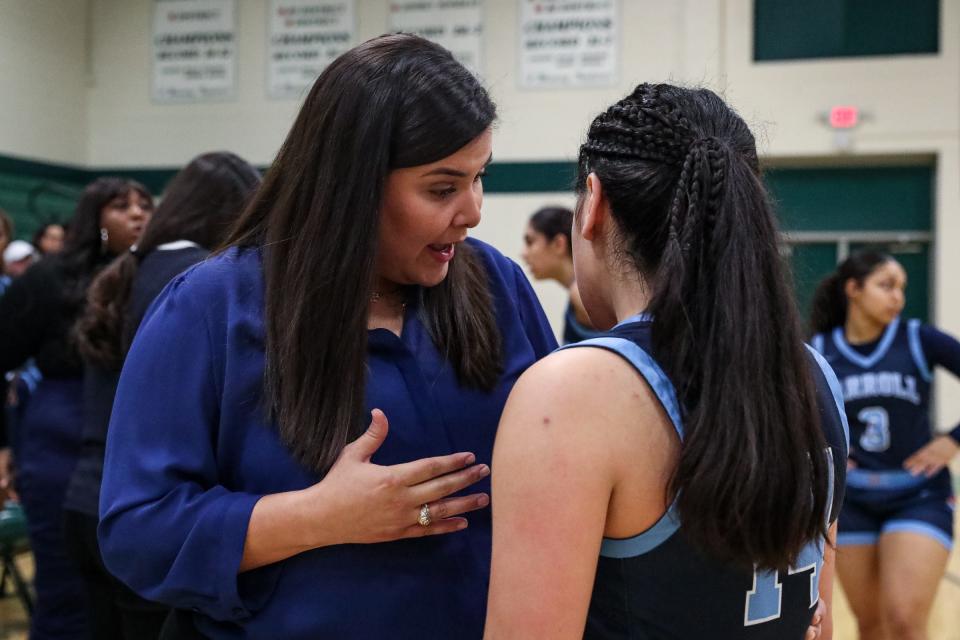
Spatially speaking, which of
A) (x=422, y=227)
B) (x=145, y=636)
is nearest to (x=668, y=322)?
(x=422, y=227)

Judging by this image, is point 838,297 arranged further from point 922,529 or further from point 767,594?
point 767,594

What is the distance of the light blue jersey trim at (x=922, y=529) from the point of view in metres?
3.44

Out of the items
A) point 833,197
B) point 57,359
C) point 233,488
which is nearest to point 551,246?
point 57,359

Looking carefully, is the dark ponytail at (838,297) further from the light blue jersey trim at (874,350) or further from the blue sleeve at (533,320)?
the blue sleeve at (533,320)

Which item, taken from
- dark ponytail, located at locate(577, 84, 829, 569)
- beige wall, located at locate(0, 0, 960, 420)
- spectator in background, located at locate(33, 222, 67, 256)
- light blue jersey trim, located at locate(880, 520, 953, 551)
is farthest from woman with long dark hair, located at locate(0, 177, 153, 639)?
beige wall, located at locate(0, 0, 960, 420)

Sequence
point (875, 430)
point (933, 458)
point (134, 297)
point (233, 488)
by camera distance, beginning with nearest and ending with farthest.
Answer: point (233, 488), point (134, 297), point (933, 458), point (875, 430)

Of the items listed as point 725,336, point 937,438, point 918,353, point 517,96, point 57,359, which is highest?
point 517,96

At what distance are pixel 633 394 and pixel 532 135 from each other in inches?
305

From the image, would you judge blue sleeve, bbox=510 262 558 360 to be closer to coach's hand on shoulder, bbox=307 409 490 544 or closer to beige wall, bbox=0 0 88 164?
coach's hand on shoulder, bbox=307 409 490 544

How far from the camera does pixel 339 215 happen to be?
4.27ft

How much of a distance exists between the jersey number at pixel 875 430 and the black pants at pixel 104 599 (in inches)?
102

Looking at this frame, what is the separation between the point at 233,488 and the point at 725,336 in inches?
26.7

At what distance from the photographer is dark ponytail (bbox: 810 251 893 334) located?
4047mm

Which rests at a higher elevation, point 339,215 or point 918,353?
point 339,215
